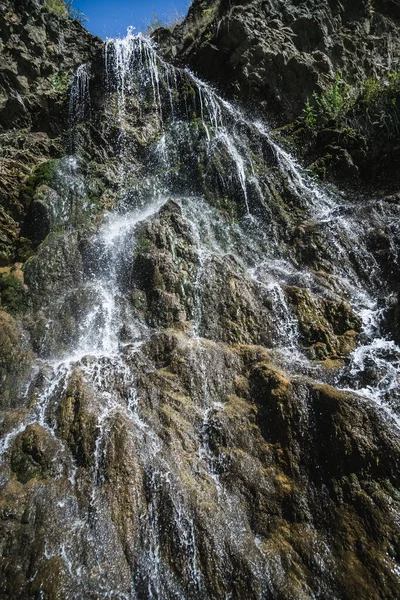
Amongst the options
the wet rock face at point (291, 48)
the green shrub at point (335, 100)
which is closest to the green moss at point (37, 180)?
the wet rock face at point (291, 48)

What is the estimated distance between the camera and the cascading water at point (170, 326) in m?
4.29

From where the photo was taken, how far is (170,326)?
7160mm

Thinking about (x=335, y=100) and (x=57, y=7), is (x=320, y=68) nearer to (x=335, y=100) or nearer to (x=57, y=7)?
(x=335, y=100)

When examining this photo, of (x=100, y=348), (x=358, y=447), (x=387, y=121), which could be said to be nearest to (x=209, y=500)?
(x=358, y=447)

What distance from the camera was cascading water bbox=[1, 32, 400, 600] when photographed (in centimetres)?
429

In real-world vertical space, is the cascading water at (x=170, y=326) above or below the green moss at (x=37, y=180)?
below

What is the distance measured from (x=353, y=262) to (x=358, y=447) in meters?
4.62

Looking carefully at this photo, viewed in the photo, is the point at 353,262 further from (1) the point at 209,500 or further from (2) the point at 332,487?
(1) the point at 209,500

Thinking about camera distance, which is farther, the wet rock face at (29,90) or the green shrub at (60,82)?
the green shrub at (60,82)

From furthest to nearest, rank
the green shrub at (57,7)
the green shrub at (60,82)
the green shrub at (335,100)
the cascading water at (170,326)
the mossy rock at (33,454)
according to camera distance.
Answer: the green shrub at (57,7) → the green shrub at (60,82) → the green shrub at (335,100) → the mossy rock at (33,454) → the cascading water at (170,326)

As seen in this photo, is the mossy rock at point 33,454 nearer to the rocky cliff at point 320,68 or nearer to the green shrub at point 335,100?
the rocky cliff at point 320,68

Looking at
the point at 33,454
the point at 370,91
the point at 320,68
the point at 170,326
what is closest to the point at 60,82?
the point at 320,68

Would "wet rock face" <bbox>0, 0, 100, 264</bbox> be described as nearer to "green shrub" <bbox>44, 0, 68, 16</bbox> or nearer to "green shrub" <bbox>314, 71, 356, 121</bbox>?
"green shrub" <bbox>44, 0, 68, 16</bbox>

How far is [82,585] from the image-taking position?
13.0ft
